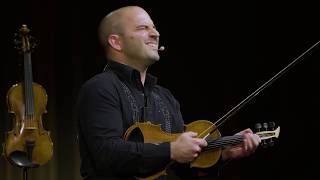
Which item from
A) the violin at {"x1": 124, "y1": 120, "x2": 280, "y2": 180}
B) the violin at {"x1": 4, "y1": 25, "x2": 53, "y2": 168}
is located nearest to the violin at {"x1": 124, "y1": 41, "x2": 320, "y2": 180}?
the violin at {"x1": 124, "y1": 120, "x2": 280, "y2": 180}

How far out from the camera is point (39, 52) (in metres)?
3.35

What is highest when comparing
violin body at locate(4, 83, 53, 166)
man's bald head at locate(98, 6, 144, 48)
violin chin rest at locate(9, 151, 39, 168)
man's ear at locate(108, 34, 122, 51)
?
man's bald head at locate(98, 6, 144, 48)

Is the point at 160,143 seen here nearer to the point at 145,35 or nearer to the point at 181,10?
the point at 145,35

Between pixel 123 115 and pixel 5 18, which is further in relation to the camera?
pixel 5 18

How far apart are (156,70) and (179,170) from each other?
1.71 m

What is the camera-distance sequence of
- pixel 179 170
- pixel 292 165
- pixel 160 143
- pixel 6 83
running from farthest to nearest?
1. pixel 292 165
2. pixel 6 83
3. pixel 179 170
4. pixel 160 143

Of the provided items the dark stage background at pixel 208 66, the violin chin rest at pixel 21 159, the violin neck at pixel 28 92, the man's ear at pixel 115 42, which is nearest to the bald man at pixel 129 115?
the man's ear at pixel 115 42

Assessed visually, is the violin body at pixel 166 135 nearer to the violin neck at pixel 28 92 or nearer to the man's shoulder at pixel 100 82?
the man's shoulder at pixel 100 82

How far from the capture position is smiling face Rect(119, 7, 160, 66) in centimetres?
208

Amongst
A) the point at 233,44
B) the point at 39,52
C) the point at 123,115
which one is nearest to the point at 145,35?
the point at 123,115

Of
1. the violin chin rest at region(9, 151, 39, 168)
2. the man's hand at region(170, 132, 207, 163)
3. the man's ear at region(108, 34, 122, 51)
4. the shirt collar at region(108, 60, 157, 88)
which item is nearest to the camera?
the man's hand at region(170, 132, 207, 163)

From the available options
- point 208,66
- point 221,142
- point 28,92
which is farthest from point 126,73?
point 208,66

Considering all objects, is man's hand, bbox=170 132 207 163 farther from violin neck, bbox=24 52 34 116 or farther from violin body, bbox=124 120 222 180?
violin neck, bbox=24 52 34 116

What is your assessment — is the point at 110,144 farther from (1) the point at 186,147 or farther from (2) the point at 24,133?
(2) the point at 24,133
